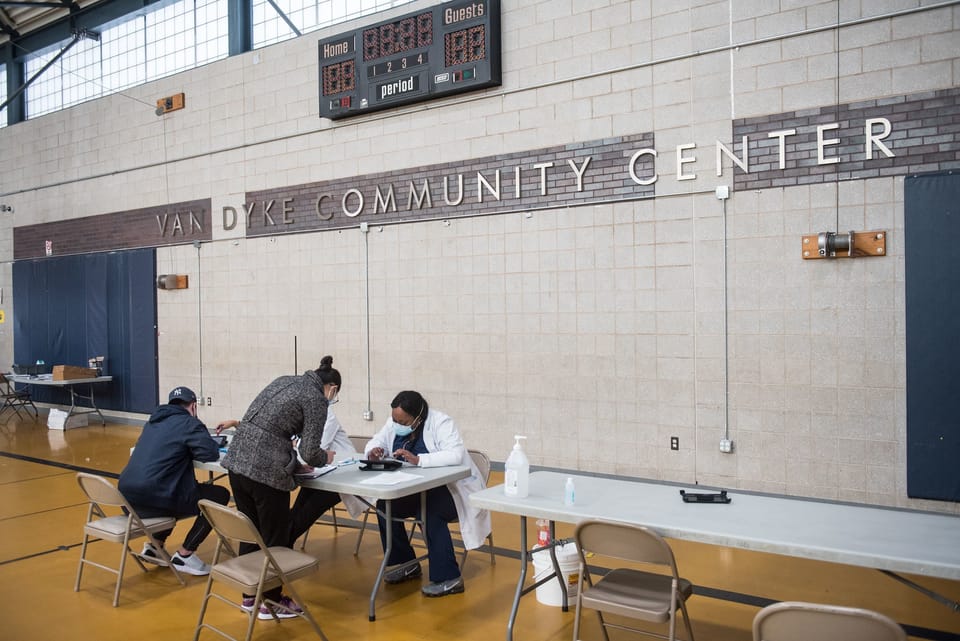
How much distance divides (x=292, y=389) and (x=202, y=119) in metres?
7.07

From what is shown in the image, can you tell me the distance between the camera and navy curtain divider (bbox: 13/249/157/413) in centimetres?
→ 1059

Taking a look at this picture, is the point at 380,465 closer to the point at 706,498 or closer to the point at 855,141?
the point at 706,498

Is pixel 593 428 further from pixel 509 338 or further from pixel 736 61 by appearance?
pixel 736 61

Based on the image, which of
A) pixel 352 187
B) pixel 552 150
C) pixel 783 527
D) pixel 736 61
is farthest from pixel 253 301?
pixel 783 527

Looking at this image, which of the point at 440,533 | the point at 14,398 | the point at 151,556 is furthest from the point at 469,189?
the point at 14,398

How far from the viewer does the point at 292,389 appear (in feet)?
12.9

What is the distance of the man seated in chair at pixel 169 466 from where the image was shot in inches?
171

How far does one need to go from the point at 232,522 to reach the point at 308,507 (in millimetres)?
995

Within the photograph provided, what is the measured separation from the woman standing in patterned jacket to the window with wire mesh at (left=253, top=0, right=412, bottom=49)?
5.47m

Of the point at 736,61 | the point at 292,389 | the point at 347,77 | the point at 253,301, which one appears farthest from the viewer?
the point at 253,301

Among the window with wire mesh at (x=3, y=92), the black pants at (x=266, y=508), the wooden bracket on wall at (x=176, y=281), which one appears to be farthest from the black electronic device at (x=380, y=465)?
the window with wire mesh at (x=3, y=92)

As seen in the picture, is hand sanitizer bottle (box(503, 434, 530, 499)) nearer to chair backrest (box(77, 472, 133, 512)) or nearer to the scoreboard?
chair backrest (box(77, 472, 133, 512))

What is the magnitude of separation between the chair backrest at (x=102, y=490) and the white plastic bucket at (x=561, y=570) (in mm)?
2316

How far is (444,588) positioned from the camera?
4.17 metres
